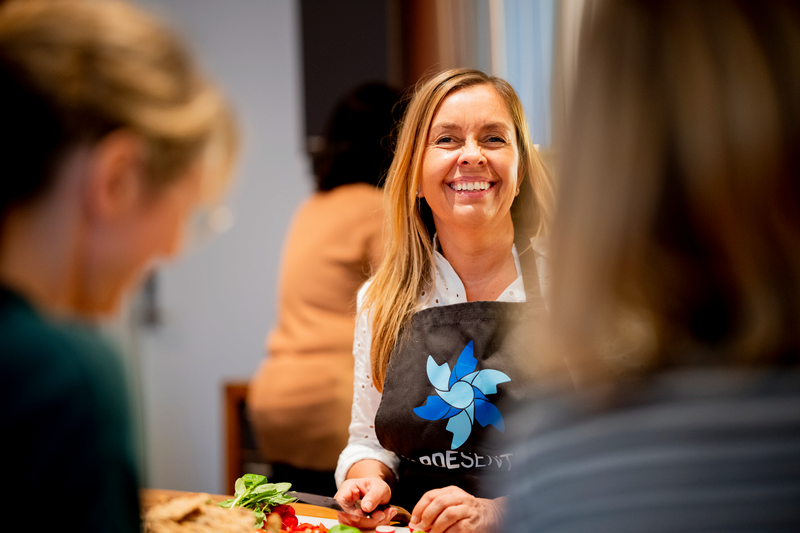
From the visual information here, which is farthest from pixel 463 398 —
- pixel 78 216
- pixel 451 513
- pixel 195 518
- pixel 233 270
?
pixel 233 270

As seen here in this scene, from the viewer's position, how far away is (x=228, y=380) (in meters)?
3.72

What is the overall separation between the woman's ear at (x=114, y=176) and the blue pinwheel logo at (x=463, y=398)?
2.24 feet

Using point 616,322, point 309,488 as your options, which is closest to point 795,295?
point 616,322

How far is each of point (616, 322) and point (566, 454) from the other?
13 cm

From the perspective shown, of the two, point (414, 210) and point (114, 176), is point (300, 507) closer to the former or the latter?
point (414, 210)

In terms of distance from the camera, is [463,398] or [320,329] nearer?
[463,398]

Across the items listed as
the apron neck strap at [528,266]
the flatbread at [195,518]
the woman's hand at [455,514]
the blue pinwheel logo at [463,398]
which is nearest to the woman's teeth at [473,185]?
the apron neck strap at [528,266]

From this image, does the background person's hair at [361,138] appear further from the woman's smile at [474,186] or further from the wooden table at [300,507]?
the wooden table at [300,507]

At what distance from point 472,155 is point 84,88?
74 centimetres

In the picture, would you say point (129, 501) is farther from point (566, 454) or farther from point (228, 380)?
point (228, 380)

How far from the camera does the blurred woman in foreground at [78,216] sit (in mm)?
569

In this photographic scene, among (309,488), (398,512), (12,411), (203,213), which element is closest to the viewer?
(12,411)

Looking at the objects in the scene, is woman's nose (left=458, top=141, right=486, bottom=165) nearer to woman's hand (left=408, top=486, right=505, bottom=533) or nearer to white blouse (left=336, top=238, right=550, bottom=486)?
white blouse (left=336, top=238, right=550, bottom=486)

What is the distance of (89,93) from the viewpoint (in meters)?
0.63
